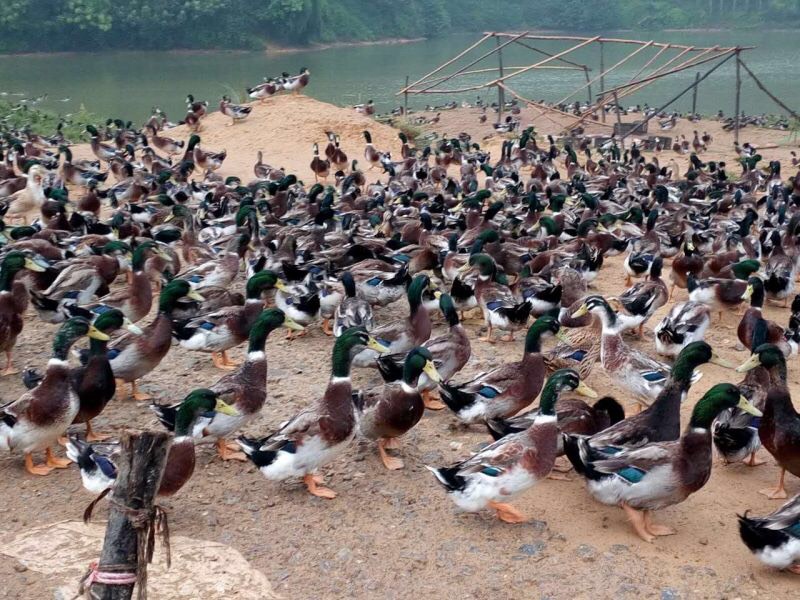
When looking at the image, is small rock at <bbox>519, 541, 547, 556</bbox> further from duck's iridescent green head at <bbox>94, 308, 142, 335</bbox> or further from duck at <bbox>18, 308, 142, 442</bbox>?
duck's iridescent green head at <bbox>94, 308, 142, 335</bbox>

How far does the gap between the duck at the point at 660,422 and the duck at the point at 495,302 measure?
101 inches

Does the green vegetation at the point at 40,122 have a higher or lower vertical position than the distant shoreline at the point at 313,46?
lower

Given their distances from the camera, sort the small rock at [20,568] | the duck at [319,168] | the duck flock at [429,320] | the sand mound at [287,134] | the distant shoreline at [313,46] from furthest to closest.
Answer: the distant shoreline at [313,46], the sand mound at [287,134], the duck at [319,168], the duck flock at [429,320], the small rock at [20,568]

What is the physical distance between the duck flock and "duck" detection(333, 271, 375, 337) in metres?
0.02

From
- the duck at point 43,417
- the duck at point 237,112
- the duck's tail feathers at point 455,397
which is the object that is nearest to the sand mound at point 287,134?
the duck at point 237,112

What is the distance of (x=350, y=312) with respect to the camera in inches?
330

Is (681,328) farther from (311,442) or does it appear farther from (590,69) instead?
(590,69)

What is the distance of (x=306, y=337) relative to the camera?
29.4 ft

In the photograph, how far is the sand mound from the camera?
70.7 ft

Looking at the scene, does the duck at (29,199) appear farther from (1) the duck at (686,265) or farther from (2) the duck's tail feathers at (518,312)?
(1) the duck at (686,265)

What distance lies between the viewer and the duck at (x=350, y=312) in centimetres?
828

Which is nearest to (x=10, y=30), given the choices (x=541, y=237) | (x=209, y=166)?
(x=209, y=166)

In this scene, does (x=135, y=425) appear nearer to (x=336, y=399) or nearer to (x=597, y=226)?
(x=336, y=399)

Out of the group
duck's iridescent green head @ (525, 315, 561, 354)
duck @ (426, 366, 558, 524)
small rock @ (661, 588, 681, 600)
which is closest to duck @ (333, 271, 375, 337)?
duck's iridescent green head @ (525, 315, 561, 354)
